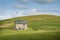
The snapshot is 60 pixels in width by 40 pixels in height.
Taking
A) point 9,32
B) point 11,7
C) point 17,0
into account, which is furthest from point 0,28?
point 17,0

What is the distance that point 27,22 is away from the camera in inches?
98.7

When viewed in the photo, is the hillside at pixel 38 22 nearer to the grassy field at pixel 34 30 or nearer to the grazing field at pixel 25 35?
the grassy field at pixel 34 30

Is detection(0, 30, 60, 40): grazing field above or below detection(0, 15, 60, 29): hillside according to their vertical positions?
below

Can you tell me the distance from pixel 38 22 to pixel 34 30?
16 centimetres

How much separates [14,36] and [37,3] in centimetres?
70

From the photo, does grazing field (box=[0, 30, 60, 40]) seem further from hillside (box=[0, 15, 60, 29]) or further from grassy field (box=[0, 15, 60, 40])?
hillside (box=[0, 15, 60, 29])

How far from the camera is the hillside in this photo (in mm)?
2494

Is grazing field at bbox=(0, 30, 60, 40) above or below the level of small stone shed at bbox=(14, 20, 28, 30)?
below

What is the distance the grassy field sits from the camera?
248cm

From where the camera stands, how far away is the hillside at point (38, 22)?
2.49 metres

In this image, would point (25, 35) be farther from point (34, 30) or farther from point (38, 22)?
point (38, 22)

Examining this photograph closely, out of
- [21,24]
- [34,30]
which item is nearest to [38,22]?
[34,30]

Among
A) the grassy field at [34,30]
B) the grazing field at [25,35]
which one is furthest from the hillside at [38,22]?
the grazing field at [25,35]

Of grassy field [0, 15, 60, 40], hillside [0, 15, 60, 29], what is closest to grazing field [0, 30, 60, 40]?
grassy field [0, 15, 60, 40]
